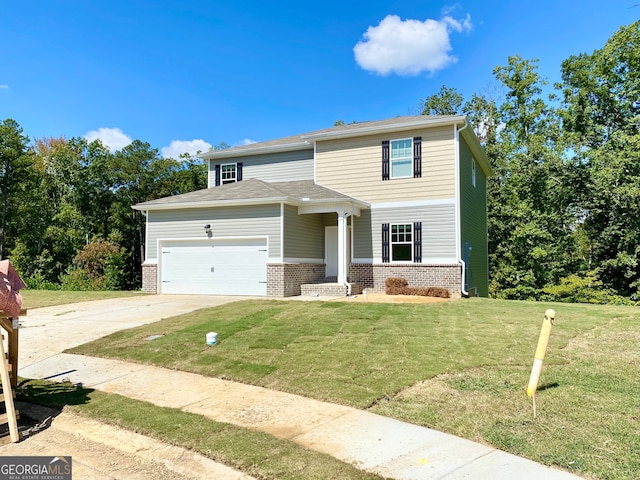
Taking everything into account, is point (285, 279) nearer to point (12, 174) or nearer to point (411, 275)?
point (411, 275)

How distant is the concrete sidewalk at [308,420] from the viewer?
3.15 metres

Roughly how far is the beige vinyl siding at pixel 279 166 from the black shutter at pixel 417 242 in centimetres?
548

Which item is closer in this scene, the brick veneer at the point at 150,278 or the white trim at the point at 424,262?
the white trim at the point at 424,262

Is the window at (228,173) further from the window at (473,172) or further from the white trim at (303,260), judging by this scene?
the window at (473,172)

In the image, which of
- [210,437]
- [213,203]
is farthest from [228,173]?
[210,437]

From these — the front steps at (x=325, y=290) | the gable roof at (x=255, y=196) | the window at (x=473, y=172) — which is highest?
the window at (x=473, y=172)

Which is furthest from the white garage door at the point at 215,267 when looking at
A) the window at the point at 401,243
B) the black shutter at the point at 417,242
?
the black shutter at the point at 417,242

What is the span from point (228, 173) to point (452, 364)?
16435 millimetres

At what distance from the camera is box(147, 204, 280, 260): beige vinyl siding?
1495 cm

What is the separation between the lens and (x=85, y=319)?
10.6 metres

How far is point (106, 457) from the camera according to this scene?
3.51m

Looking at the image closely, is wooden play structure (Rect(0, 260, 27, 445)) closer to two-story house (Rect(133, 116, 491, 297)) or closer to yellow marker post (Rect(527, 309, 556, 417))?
yellow marker post (Rect(527, 309, 556, 417))

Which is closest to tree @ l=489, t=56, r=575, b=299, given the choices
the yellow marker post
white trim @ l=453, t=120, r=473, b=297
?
white trim @ l=453, t=120, r=473, b=297

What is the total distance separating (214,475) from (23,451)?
1852 millimetres
